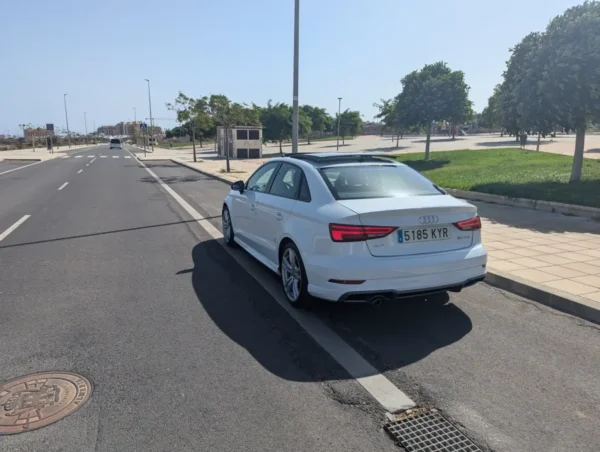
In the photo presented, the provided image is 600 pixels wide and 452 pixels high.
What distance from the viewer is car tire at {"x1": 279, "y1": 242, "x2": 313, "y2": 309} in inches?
183

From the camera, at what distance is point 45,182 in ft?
64.0

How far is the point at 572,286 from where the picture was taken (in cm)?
526

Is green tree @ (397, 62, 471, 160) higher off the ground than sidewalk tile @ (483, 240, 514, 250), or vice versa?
green tree @ (397, 62, 471, 160)

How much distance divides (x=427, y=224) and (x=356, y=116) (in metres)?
72.2

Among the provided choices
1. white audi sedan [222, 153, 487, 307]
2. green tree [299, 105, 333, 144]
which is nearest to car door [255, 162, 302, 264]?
white audi sedan [222, 153, 487, 307]

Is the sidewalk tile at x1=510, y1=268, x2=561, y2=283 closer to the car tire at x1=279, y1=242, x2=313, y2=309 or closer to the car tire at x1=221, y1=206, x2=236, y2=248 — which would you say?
the car tire at x1=279, y1=242, x2=313, y2=309

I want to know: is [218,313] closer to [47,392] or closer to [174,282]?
[174,282]

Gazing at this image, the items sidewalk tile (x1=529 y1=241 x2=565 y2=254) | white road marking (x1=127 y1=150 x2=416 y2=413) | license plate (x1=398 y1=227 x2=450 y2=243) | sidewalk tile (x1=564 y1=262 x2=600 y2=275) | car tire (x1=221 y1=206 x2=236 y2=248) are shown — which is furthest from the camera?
car tire (x1=221 y1=206 x2=236 y2=248)

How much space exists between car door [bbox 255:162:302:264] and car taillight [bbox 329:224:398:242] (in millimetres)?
936

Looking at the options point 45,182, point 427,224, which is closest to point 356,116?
point 45,182

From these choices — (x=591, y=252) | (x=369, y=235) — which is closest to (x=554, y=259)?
(x=591, y=252)

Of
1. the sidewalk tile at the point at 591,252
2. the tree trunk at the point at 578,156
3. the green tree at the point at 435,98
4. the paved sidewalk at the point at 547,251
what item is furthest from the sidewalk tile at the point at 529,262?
the green tree at the point at 435,98

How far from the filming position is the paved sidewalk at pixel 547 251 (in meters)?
5.27

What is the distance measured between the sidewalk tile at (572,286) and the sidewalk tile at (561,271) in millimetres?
243
